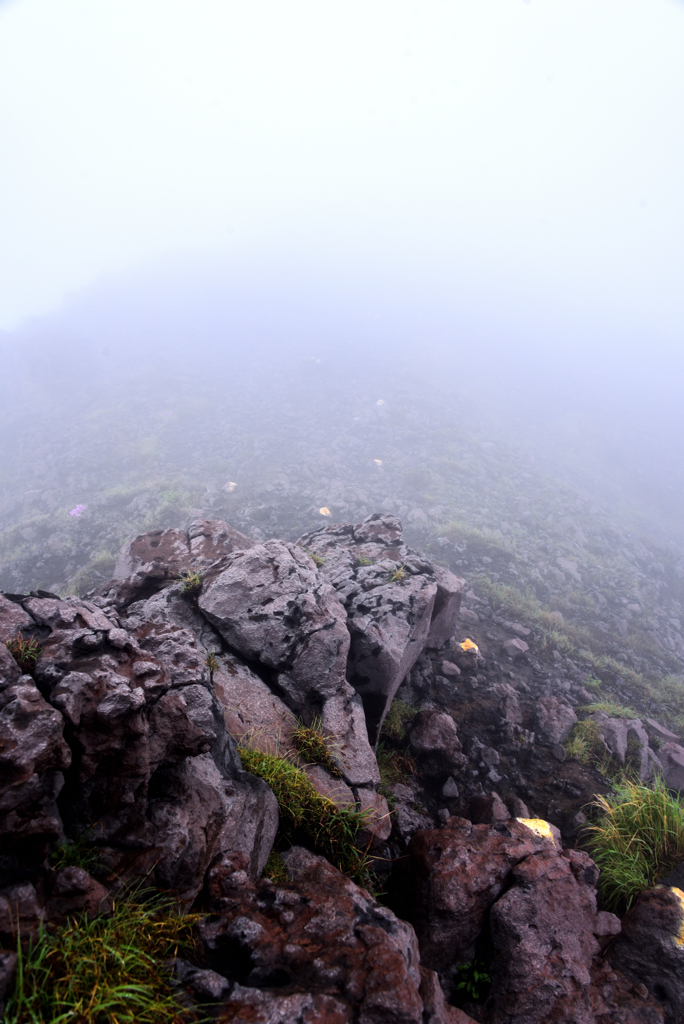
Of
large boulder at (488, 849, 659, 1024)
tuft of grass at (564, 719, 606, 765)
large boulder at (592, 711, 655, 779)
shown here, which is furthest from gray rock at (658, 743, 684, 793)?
large boulder at (488, 849, 659, 1024)

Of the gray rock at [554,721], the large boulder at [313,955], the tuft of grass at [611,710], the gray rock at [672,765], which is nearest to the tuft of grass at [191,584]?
the large boulder at [313,955]

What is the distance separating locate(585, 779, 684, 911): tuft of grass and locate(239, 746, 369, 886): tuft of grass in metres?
3.06

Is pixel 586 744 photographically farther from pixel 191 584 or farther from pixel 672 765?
pixel 191 584

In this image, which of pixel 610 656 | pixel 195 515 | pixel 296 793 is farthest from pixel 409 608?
pixel 195 515

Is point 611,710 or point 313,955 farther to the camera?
point 611,710

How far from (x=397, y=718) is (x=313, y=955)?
429 cm

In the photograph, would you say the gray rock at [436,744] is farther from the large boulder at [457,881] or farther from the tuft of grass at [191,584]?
the tuft of grass at [191,584]

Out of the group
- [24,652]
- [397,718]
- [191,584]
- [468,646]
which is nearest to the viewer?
[24,652]

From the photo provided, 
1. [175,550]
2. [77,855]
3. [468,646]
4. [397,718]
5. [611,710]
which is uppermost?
[77,855]

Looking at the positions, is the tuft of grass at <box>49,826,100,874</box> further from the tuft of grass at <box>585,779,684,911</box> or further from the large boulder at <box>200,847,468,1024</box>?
the tuft of grass at <box>585,779,684,911</box>

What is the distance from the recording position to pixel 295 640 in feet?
19.1

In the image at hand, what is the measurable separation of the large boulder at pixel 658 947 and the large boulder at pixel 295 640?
113 inches

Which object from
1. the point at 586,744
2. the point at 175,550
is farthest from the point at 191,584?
the point at 586,744

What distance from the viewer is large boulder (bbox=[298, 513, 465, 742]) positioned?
21.6 ft
